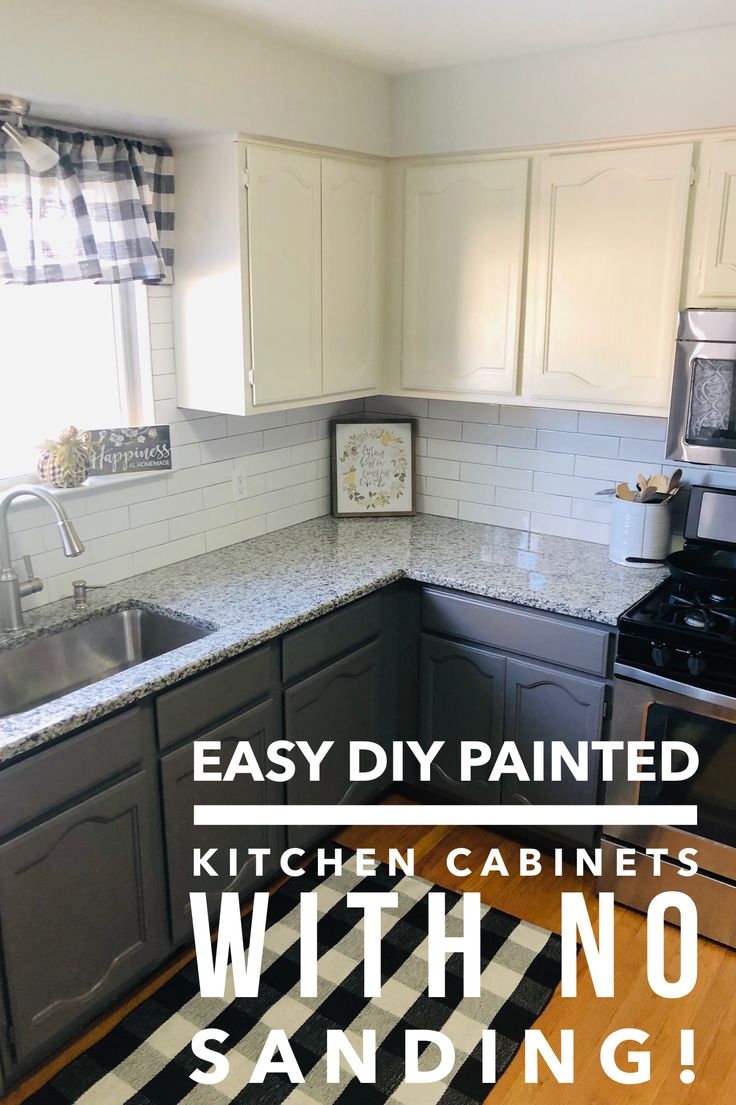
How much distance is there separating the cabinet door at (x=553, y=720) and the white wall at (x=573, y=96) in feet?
5.00

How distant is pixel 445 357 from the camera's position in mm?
2895

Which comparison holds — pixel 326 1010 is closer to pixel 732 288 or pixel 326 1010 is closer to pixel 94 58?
pixel 732 288

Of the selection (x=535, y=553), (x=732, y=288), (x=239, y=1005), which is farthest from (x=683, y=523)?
(x=239, y=1005)

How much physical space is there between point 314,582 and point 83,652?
67cm

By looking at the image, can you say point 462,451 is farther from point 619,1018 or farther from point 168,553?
point 619,1018

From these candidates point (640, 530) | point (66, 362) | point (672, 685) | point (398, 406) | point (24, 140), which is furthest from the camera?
point (398, 406)

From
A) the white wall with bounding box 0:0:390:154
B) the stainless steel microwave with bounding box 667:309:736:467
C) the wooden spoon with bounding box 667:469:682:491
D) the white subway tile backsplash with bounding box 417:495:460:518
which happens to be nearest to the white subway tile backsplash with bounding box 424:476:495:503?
the white subway tile backsplash with bounding box 417:495:460:518

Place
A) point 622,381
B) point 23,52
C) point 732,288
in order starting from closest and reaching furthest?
1. point 23,52
2. point 732,288
3. point 622,381

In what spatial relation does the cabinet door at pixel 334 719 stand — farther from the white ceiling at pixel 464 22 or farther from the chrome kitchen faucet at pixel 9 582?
the white ceiling at pixel 464 22

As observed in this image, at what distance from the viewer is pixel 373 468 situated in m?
3.27

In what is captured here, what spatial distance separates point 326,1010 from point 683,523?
1740 millimetres

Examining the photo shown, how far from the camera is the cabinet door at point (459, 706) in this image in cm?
267

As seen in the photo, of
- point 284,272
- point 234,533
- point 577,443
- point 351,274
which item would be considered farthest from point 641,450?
point 234,533

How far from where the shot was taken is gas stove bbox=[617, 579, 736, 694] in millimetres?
2197
